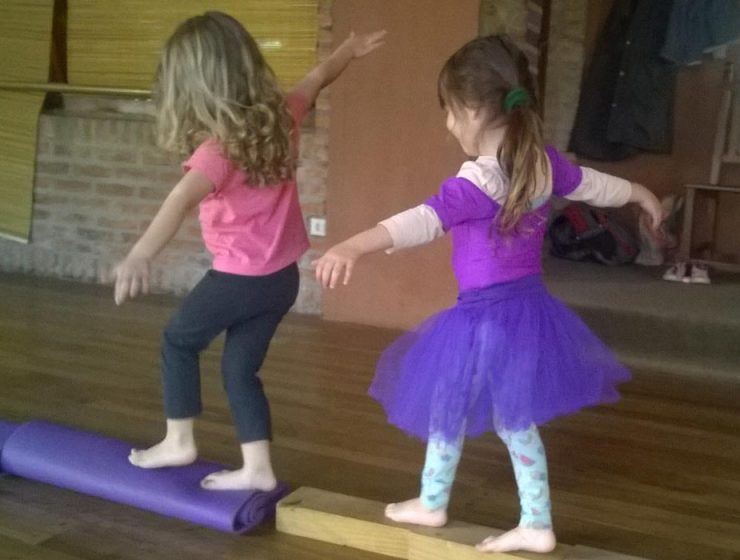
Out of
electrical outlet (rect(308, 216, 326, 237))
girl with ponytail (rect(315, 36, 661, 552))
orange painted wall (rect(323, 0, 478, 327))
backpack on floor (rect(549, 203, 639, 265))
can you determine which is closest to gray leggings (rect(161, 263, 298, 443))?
girl with ponytail (rect(315, 36, 661, 552))

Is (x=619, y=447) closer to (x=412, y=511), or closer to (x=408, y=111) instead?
(x=412, y=511)

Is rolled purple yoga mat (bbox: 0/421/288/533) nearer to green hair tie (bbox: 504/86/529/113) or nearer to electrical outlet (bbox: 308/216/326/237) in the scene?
green hair tie (bbox: 504/86/529/113)

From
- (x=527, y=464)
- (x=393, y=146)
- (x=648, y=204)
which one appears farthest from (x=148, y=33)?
(x=527, y=464)

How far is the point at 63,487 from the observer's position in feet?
6.80

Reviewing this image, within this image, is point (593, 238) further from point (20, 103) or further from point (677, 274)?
point (20, 103)

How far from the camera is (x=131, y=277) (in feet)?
5.12

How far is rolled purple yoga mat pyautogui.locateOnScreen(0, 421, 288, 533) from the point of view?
73.7 inches

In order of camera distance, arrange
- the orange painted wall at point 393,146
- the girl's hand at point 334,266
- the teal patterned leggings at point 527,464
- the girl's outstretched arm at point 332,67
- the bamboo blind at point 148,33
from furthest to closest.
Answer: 1. the bamboo blind at point 148,33
2. the orange painted wall at point 393,146
3. the girl's outstretched arm at point 332,67
4. the teal patterned leggings at point 527,464
5. the girl's hand at point 334,266

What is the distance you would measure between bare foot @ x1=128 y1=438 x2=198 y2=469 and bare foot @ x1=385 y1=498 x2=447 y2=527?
1.65 ft

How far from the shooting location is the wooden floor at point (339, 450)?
1.87m

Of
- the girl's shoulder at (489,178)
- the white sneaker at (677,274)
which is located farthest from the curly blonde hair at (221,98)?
the white sneaker at (677,274)

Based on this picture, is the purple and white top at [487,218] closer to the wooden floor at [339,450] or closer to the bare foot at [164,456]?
the wooden floor at [339,450]

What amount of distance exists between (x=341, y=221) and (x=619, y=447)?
1860mm

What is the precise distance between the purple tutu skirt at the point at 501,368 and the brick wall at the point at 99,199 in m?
2.44
